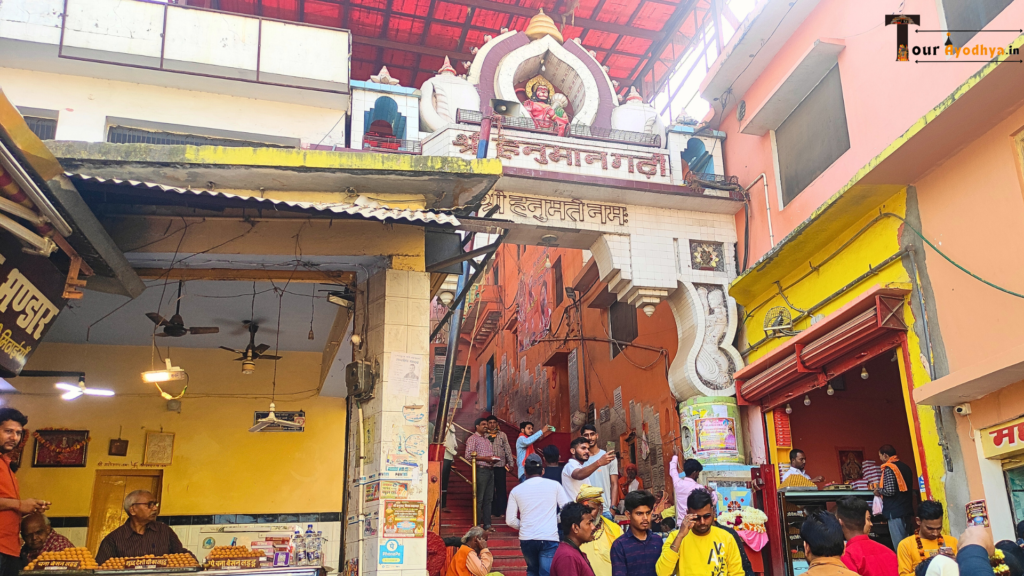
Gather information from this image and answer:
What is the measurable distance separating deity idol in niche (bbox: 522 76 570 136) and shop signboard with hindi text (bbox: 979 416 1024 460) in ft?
26.8

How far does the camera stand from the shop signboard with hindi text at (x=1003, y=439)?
6676 millimetres

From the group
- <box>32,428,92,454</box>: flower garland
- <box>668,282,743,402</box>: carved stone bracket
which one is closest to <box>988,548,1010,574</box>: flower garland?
<box>668,282,743,402</box>: carved stone bracket

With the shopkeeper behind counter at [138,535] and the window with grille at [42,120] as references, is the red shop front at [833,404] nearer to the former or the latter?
the shopkeeper behind counter at [138,535]

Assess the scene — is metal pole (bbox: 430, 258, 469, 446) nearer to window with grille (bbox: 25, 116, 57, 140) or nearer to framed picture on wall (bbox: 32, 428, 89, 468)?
framed picture on wall (bbox: 32, 428, 89, 468)

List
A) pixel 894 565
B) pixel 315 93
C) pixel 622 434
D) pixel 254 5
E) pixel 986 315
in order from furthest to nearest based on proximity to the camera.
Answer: pixel 254 5 < pixel 622 434 < pixel 315 93 < pixel 986 315 < pixel 894 565

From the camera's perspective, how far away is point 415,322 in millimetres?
7680

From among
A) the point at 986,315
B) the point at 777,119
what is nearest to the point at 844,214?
the point at 986,315

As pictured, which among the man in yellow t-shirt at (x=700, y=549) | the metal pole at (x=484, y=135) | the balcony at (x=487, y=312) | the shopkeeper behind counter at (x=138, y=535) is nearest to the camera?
the man in yellow t-shirt at (x=700, y=549)

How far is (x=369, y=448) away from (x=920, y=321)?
19.2 feet

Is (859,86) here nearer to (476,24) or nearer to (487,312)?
(476,24)

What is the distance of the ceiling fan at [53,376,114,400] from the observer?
978 cm

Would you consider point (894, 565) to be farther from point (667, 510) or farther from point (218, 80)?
point (218, 80)

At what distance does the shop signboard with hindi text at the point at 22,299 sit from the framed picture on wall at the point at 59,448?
520cm

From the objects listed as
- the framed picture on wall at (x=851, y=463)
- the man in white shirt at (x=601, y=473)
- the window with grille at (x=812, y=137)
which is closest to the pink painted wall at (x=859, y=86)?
the window with grille at (x=812, y=137)
